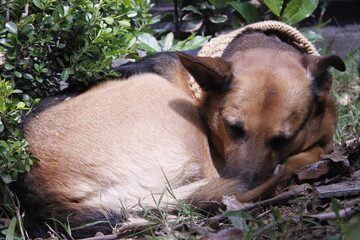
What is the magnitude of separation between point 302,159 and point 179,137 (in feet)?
3.09

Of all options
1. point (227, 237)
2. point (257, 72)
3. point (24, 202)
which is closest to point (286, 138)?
point (257, 72)

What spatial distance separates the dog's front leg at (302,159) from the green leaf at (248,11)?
214 cm

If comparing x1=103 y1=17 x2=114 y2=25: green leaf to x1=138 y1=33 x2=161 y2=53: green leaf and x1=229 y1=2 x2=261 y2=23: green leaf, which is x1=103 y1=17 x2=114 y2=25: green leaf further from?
x1=229 y1=2 x2=261 y2=23: green leaf

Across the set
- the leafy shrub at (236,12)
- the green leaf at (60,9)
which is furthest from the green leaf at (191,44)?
the green leaf at (60,9)

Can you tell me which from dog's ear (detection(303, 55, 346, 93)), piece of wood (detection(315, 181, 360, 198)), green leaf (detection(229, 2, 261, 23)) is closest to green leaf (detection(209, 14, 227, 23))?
green leaf (detection(229, 2, 261, 23))

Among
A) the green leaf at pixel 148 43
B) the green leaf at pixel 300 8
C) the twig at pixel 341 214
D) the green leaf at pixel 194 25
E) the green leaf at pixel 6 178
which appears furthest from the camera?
the green leaf at pixel 194 25

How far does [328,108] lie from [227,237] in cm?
174

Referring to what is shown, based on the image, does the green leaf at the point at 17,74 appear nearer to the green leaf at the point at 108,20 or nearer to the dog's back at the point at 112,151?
the dog's back at the point at 112,151

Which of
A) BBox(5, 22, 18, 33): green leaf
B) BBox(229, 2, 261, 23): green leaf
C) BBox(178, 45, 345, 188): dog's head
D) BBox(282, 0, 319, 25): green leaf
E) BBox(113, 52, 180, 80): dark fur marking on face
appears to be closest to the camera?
BBox(5, 22, 18, 33): green leaf

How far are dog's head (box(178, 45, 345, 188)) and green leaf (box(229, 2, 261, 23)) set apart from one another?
5.52ft

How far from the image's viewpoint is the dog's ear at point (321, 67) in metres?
3.54

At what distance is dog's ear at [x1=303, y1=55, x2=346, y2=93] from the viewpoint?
3541 millimetres

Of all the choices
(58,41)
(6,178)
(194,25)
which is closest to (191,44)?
(194,25)

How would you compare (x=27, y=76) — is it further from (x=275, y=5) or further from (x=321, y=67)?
(x=275, y=5)
